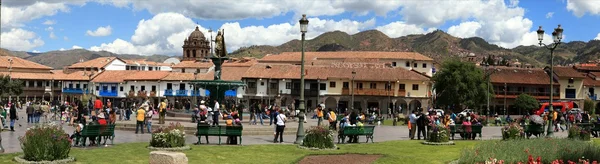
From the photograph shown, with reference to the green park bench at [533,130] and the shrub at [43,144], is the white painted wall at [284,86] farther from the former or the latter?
the shrub at [43,144]

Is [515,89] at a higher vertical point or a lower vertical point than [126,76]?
lower

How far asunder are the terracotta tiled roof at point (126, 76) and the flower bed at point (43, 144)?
64967 millimetres

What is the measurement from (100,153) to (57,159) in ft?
6.74

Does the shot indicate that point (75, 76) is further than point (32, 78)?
Yes

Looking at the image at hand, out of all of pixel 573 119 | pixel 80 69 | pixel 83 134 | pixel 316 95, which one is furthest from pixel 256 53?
pixel 83 134

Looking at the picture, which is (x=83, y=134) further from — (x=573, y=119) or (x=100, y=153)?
(x=573, y=119)

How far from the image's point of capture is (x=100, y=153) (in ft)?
53.4

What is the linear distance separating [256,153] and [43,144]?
5.77m

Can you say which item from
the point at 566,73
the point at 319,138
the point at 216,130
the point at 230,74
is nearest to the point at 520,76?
the point at 566,73

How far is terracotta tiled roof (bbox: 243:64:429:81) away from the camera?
67.1 metres

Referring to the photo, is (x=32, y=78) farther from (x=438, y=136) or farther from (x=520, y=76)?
(x=438, y=136)

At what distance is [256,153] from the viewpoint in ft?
56.4

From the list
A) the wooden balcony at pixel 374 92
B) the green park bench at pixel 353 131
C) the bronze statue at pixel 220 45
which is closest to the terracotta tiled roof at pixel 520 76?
the wooden balcony at pixel 374 92

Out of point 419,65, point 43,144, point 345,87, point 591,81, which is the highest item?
point 419,65
